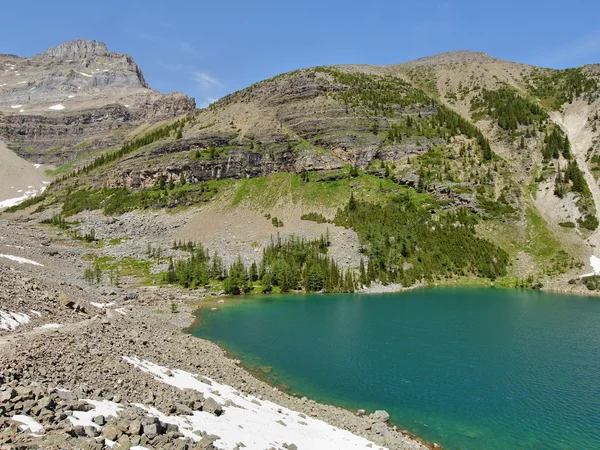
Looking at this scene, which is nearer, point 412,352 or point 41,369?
point 41,369

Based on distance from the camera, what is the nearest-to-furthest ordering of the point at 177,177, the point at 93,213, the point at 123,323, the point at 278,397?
the point at 278,397, the point at 123,323, the point at 93,213, the point at 177,177

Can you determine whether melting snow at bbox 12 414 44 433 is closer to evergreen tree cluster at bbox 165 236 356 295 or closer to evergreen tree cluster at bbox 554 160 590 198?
evergreen tree cluster at bbox 165 236 356 295

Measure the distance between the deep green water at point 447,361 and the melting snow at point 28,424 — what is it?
20.1m

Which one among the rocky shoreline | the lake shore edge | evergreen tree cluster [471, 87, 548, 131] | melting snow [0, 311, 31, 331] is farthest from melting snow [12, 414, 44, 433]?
evergreen tree cluster [471, 87, 548, 131]

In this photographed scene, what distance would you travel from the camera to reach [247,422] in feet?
58.2

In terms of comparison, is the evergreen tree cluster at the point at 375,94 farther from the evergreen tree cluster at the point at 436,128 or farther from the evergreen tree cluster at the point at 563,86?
the evergreen tree cluster at the point at 563,86

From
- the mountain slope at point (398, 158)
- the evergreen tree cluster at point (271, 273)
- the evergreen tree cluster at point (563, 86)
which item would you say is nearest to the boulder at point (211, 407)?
the evergreen tree cluster at point (271, 273)

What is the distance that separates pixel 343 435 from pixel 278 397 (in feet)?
23.2

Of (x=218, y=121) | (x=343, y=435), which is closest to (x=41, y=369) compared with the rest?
(x=343, y=435)

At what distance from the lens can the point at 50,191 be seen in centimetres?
16812

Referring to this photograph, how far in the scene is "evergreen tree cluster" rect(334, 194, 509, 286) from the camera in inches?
3554

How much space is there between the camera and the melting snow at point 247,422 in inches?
601

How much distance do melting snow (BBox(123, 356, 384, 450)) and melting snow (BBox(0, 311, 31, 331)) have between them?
6638 mm

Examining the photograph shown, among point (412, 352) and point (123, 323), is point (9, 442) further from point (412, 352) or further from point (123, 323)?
point (412, 352)
